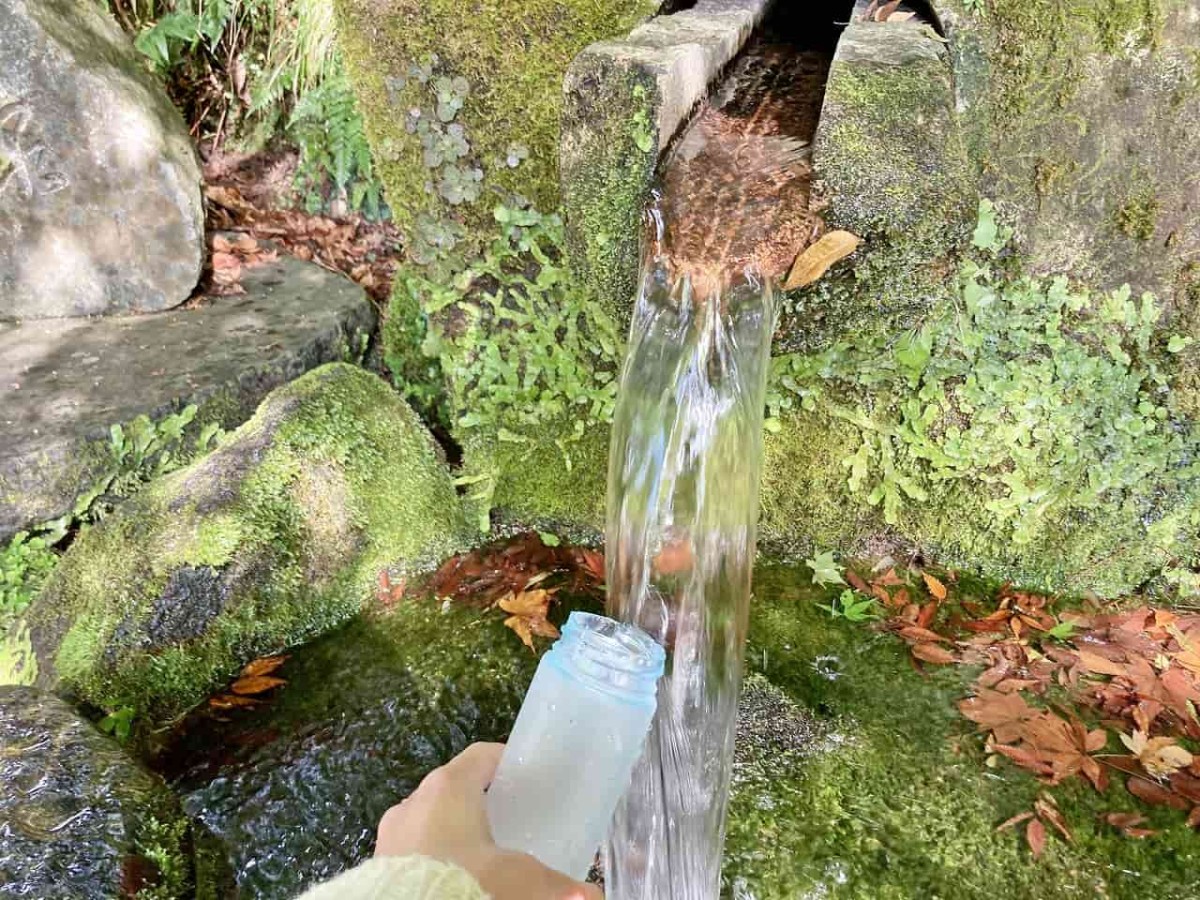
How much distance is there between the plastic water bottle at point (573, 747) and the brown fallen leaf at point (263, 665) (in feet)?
5.86

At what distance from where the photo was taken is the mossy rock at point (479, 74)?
2.95 meters

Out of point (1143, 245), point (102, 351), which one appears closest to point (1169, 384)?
point (1143, 245)

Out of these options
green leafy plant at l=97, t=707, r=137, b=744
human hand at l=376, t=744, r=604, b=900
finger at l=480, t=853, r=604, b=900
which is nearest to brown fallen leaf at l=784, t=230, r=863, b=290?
human hand at l=376, t=744, r=604, b=900

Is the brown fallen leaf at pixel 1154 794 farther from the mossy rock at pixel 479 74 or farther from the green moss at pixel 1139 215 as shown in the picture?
the mossy rock at pixel 479 74

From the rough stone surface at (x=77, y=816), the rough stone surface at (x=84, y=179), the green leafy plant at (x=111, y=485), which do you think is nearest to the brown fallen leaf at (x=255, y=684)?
the rough stone surface at (x=77, y=816)

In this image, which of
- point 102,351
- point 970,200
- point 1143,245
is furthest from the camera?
point 102,351

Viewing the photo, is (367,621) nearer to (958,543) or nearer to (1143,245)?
(958,543)

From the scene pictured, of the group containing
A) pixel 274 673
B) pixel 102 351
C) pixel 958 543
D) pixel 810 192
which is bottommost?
pixel 274 673

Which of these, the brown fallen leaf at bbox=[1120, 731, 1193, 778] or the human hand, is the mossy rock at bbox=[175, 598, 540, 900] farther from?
the brown fallen leaf at bbox=[1120, 731, 1193, 778]

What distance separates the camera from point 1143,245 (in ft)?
9.16

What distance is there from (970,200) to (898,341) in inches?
37.9

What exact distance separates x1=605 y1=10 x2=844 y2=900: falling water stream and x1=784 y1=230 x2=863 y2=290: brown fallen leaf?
6cm

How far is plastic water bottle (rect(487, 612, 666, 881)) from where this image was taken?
59.2 inches

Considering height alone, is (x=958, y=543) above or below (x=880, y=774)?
above
